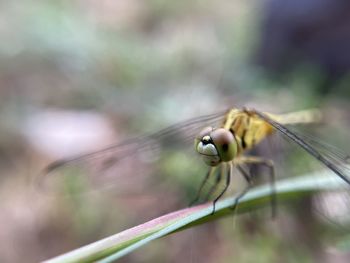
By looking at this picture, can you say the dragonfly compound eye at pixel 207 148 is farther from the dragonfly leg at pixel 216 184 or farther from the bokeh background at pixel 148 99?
the bokeh background at pixel 148 99

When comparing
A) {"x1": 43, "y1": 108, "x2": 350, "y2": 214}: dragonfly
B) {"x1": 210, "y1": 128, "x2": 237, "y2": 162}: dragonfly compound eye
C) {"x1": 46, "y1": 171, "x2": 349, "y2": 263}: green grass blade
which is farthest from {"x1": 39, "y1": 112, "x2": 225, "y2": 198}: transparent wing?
{"x1": 46, "y1": 171, "x2": 349, "y2": 263}: green grass blade

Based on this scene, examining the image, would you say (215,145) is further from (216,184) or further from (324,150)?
(324,150)

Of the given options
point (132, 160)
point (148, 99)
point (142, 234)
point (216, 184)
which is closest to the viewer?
point (142, 234)

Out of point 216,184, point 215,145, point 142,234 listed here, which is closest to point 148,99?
point 216,184

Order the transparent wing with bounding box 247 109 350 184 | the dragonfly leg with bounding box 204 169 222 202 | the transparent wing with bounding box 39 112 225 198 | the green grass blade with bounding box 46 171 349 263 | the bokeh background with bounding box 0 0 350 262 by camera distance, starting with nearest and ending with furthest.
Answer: the green grass blade with bounding box 46 171 349 263 < the transparent wing with bounding box 247 109 350 184 < the dragonfly leg with bounding box 204 169 222 202 < the transparent wing with bounding box 39 112 225 198 < the bokeh background with bounding box 0 0 350 262

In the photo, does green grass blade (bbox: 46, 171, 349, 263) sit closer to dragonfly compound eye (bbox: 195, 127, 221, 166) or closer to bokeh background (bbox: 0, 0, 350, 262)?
dragonfly compound eye (bbox: 195, 127, 221, 166)

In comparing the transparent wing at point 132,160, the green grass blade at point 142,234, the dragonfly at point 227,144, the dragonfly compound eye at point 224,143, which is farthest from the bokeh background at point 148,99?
the green grass blade at point 142,234

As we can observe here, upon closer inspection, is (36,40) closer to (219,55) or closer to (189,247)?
(219,55)

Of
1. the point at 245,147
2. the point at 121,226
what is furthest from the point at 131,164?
the point at 121,226
